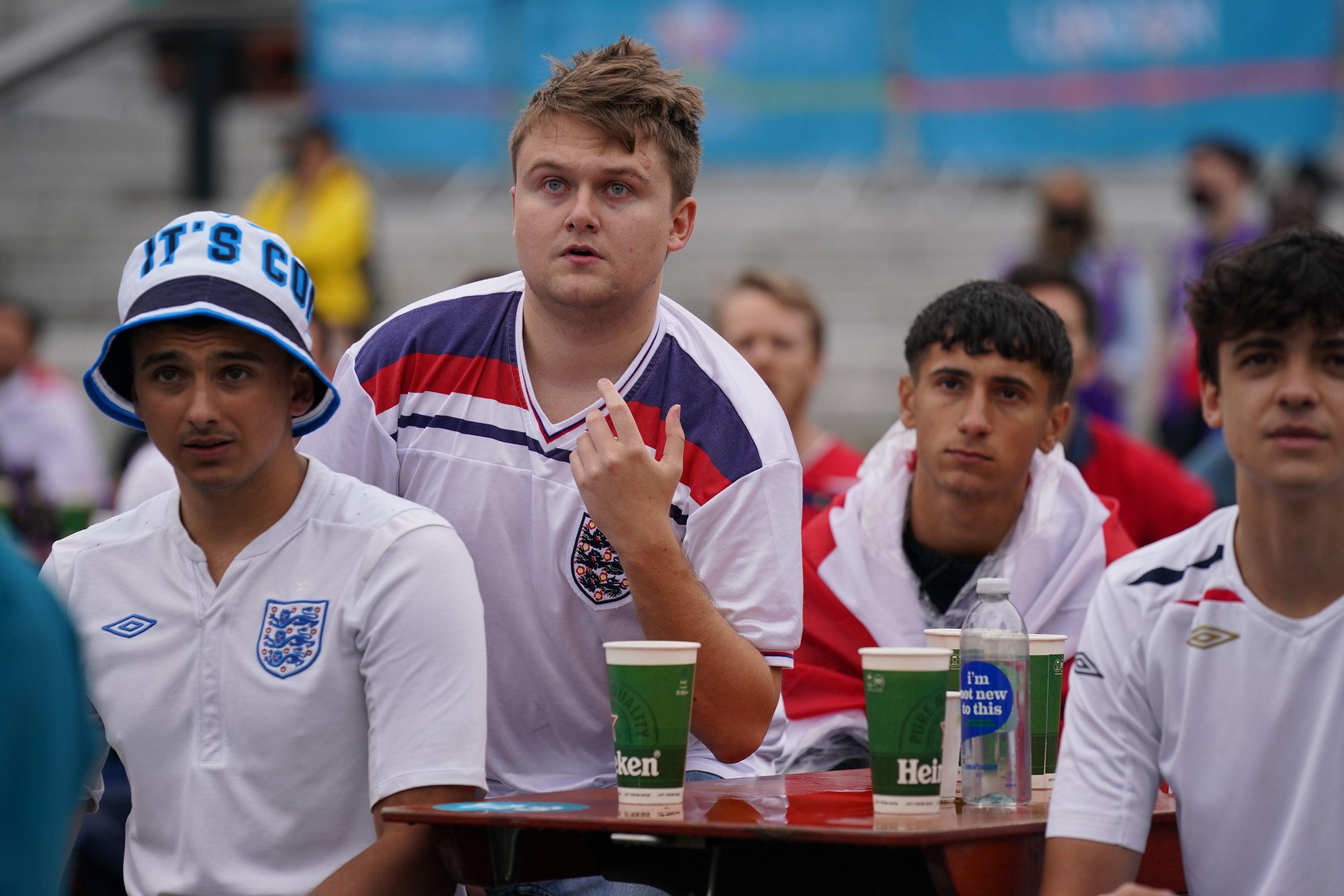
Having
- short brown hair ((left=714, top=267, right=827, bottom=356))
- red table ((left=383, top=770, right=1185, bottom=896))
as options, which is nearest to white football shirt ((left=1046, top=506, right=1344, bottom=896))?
red table ((left=383, top=770, right=1185, bottom=896))

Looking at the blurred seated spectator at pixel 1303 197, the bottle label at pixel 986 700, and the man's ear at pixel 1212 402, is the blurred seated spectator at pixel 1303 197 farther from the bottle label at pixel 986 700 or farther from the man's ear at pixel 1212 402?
the bottle label at pixel 986 700

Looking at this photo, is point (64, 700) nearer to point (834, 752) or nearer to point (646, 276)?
point (646, 276)

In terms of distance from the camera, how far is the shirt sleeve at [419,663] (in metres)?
3.02

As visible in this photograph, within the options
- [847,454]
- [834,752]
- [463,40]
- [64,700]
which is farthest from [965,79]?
[64,700]

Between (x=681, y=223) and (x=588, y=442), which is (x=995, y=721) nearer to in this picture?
(x=588, y=442)

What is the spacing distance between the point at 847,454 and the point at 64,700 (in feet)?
16.6

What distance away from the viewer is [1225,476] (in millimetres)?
6480

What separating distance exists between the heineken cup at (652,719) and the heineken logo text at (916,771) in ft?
1.17

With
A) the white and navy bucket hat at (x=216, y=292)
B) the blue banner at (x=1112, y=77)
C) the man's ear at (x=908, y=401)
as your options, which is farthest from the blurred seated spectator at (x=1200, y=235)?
the white and navy bucket hat at (x=216, y=292)

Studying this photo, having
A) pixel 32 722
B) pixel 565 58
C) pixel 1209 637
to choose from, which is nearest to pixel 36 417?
pixel 565 58

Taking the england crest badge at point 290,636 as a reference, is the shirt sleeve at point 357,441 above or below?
above

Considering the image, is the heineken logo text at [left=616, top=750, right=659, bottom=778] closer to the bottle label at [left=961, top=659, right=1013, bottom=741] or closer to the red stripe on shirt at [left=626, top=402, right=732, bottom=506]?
the bottle label at [left=961, top=659, right=1013, bottom=741]

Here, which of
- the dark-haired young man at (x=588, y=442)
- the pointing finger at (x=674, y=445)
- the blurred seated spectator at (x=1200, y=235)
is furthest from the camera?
the blurred seated spectator at (x=1200, y=235)

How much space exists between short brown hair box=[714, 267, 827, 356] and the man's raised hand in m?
3.33
